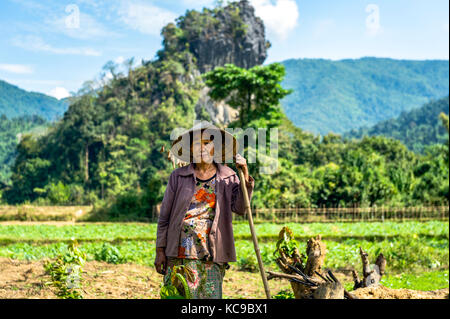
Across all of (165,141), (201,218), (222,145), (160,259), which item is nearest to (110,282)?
(160,259)

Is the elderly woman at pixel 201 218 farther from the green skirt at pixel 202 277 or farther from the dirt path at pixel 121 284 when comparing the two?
the dirt path at pixel 121 284

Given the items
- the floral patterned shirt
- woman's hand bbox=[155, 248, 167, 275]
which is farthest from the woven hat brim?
woman's hand bbox=[155, 248, 167, 275]

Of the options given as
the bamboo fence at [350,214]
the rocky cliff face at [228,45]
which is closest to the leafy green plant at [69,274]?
the bamboo fence at [350,214]

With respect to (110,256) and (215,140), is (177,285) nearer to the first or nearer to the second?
(215,140)

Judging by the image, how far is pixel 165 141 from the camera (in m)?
41.4

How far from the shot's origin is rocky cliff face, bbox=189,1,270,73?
5241cm

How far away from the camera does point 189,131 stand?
3.43 metres

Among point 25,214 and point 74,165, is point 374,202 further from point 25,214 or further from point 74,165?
point 74,165

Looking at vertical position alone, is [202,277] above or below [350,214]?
above

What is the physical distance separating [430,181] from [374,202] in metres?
3.80

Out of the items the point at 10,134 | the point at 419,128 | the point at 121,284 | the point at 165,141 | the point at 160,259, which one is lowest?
the point at 121,284

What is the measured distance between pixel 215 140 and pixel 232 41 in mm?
53460

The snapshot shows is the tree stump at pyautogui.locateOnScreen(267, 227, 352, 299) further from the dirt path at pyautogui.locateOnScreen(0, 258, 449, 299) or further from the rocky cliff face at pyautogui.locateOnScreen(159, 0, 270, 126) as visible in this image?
the rocky cliff face at pyautogui.locateOnScreen(159, 0, 270, 126)
